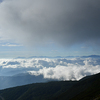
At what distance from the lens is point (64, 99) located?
19512 centimetres

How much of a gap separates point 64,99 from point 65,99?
241 cm

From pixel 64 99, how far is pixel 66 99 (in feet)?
14.3

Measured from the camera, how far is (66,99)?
19250 cm

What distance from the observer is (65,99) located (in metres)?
194

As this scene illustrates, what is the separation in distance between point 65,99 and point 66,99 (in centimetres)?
200
